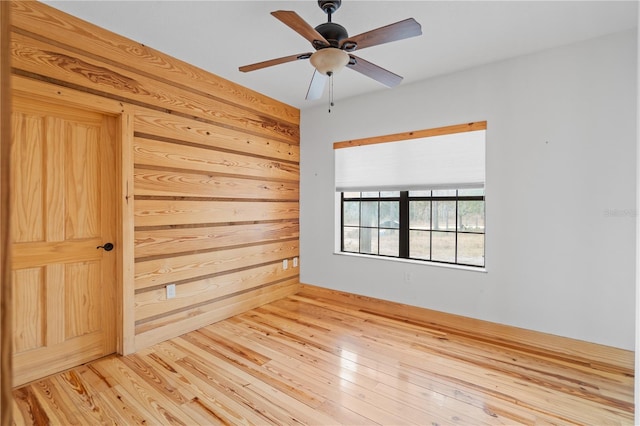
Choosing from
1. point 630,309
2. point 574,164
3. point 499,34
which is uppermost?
point 499,34

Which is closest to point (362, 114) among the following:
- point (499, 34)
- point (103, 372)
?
point (499, 34)

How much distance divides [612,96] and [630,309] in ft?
5.59

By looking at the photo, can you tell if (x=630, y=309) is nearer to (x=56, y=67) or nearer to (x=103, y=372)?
(x=103, y=372)

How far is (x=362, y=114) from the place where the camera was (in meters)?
3.84

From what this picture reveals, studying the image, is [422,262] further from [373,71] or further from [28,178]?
[28,178]

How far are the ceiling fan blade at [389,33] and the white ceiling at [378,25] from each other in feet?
1.42

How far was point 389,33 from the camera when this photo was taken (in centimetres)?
180

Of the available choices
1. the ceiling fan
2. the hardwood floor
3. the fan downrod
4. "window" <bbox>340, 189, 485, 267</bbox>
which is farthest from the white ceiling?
the hardwood floor

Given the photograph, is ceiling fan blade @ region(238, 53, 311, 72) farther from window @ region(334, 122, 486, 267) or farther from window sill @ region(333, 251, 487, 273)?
window sill @ region(333, 251, 487, 273)

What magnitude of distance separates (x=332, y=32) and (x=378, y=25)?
62 cm

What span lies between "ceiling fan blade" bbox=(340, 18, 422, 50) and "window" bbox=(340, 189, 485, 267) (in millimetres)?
2038

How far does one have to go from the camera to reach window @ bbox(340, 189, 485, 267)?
3.32m

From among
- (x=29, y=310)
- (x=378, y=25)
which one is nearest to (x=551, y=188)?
(x=378, y=25)

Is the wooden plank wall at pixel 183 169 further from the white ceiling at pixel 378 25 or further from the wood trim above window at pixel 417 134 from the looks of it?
the wood trim above window at pixel 417 134
